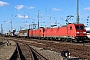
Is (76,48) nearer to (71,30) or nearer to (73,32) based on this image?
(73,32)

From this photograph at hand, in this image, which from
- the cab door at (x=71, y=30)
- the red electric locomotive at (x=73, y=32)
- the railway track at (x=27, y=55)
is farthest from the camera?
the cab door at (x=71, y=30)

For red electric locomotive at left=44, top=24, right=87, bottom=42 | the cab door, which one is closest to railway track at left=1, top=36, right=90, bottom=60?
red electric locomotive at left=44, top=24, right=87, bottom=42

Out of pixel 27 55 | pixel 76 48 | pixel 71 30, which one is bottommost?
pixel 27 55

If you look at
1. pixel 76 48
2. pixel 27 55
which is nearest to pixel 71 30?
pixel 76 48

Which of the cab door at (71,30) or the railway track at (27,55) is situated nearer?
the railway track at (27,55)

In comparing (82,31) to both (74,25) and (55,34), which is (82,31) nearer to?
(74,25)

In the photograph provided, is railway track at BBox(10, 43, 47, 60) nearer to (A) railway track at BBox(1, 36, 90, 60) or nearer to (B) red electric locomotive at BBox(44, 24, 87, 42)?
(A) railway track at BBox(1, 36, 90, 60)

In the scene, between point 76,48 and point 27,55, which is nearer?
point 27,55

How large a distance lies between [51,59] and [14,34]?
110 m

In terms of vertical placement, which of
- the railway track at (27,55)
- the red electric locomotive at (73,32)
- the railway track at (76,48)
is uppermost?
the red electric locomotive at (73,32)

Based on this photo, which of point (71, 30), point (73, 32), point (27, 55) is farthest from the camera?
point (71, 30)

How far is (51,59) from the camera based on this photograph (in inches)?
615

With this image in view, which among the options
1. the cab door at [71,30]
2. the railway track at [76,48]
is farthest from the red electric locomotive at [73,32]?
the railway track at [76,48]

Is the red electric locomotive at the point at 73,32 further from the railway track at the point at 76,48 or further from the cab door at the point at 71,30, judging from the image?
the railway track at the point at 76,48
